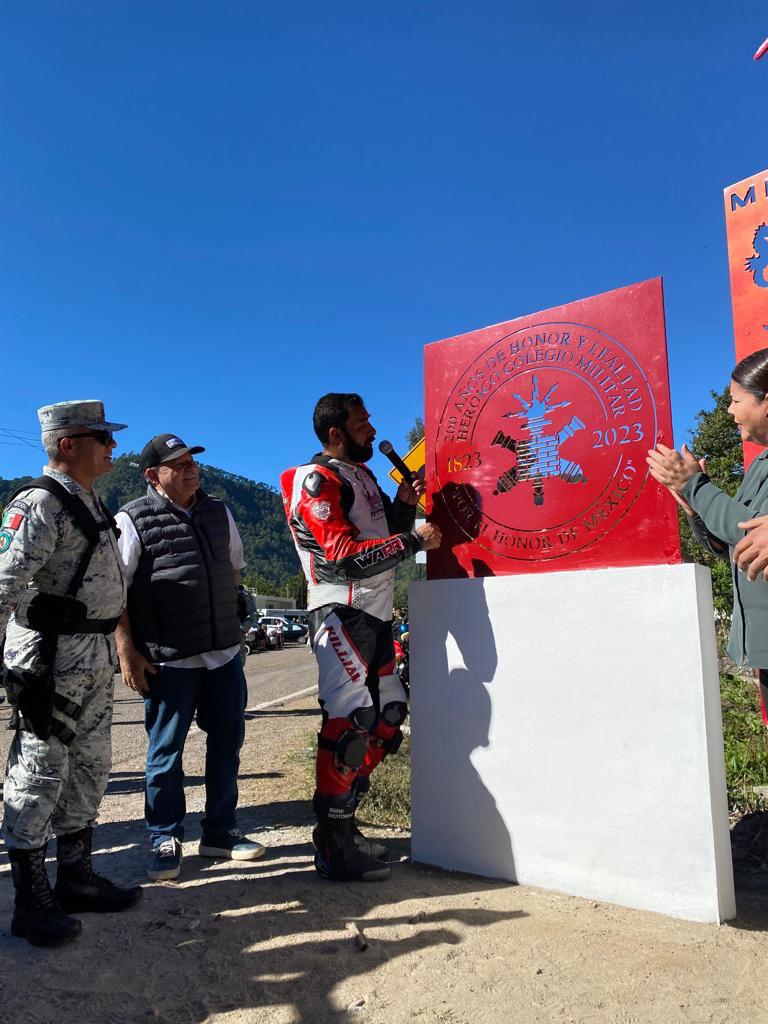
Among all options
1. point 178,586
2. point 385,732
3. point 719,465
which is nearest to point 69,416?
point 178,586

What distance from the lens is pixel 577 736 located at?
274 cm

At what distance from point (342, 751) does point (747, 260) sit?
2.77 meters

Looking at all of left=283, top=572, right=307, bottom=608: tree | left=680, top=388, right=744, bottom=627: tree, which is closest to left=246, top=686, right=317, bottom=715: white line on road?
left=680, top=388, right=744, bottom=627: tree

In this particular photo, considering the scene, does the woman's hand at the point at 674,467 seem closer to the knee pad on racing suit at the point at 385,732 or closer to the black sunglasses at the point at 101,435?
the knee pad on racing suit at the point at 385,732

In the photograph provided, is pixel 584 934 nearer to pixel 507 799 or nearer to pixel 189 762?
pixel 507 799

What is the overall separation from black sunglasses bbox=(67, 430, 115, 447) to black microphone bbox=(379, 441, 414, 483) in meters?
1.21

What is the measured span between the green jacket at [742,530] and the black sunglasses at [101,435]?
7.36 ft

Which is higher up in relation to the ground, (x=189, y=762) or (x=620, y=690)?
(x=620, y=690)

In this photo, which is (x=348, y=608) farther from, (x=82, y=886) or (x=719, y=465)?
(x=719, y=465)

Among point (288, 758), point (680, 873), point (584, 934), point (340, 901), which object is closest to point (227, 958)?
point (340, 901)

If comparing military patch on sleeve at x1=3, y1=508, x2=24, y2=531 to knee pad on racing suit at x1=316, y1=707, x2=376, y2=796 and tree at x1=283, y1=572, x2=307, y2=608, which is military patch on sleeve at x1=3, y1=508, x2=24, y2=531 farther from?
tree at x1=283, y1=572, x2=307, y2=608

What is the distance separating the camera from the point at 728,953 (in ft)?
7.21

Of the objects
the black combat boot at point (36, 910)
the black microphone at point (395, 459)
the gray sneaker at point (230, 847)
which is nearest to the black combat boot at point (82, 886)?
the black combat boot at point (36, 910)

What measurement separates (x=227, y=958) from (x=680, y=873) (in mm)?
1538
